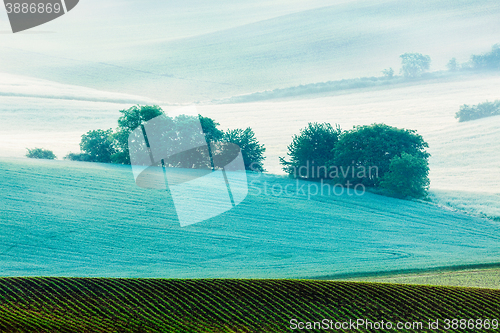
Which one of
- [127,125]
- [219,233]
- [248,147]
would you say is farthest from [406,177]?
[127,125]

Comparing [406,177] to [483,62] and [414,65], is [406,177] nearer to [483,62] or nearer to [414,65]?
[414,65]

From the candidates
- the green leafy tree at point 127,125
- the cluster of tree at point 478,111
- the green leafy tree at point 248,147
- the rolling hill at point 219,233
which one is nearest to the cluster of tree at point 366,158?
the rolling hill at point 219,233

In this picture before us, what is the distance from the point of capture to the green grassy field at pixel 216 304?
26.2 feet

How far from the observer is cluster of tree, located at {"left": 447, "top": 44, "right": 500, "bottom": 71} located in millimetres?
41000

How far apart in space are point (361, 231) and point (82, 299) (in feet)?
35.7

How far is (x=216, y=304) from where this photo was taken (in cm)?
877

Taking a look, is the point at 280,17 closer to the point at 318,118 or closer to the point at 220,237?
the point at 318,118

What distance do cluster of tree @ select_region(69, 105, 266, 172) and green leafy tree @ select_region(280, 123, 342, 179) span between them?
1.80 m

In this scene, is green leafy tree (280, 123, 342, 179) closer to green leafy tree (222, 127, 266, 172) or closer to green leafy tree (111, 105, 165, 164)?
green leafy tree (222, 127, 266, 172)

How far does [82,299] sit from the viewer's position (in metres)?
8.96

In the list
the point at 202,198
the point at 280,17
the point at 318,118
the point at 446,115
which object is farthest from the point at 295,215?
the point at 280,17

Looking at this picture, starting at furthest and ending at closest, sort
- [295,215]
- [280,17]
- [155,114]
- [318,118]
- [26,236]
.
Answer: [280,17], [318,118], [155,114], [295,215], [26,236]

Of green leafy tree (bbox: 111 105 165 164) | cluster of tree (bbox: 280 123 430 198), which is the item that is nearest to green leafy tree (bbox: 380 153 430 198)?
cluster of tree (bbox: 280 123 430 198)

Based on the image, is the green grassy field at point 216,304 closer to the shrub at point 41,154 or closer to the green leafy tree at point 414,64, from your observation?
the shrub at point 41,154
